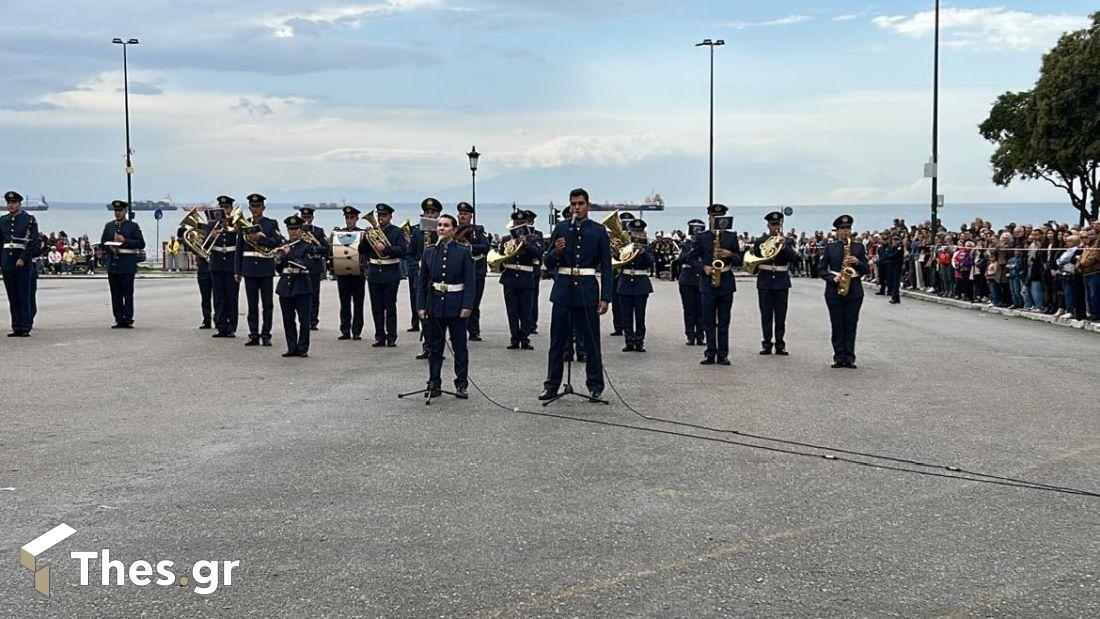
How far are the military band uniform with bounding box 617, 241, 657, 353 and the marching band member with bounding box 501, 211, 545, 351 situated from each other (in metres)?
1.40

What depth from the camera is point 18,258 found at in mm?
17750

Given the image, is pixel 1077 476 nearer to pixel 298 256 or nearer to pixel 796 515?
pixel 796 515

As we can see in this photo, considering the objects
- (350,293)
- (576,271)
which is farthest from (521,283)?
(576,271)

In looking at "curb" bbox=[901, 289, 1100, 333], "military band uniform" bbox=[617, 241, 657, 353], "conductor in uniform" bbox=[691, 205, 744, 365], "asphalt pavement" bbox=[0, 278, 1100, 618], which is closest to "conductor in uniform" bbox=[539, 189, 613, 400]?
"asphalt pavement" bbox=[0, 278, 1100, 618]

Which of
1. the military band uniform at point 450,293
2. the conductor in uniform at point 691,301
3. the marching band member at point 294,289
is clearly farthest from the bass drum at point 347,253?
the military band uniform at point 450,293

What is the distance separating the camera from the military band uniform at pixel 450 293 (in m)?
11.5

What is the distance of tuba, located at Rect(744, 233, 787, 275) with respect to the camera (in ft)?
51.2

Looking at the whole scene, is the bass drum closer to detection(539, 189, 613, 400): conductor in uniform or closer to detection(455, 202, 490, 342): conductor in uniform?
detection(455, 202, 490, 342): conductor in uniform

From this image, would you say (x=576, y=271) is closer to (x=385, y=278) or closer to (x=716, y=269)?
(x=716, y=269)

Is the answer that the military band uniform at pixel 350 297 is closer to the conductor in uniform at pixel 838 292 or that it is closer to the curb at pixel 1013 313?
the conductor in uniform at pixel 838 292

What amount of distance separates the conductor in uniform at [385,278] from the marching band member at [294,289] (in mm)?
1128

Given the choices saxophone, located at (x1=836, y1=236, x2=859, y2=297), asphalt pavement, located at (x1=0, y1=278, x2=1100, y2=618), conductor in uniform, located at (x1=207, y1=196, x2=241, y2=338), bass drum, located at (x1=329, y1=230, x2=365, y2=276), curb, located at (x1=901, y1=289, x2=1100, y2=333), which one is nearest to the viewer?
asphalt pavement, located at (x1=0, y1=278, x2=1100, y2=618)

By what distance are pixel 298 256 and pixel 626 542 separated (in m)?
10.6

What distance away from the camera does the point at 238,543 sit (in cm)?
602
